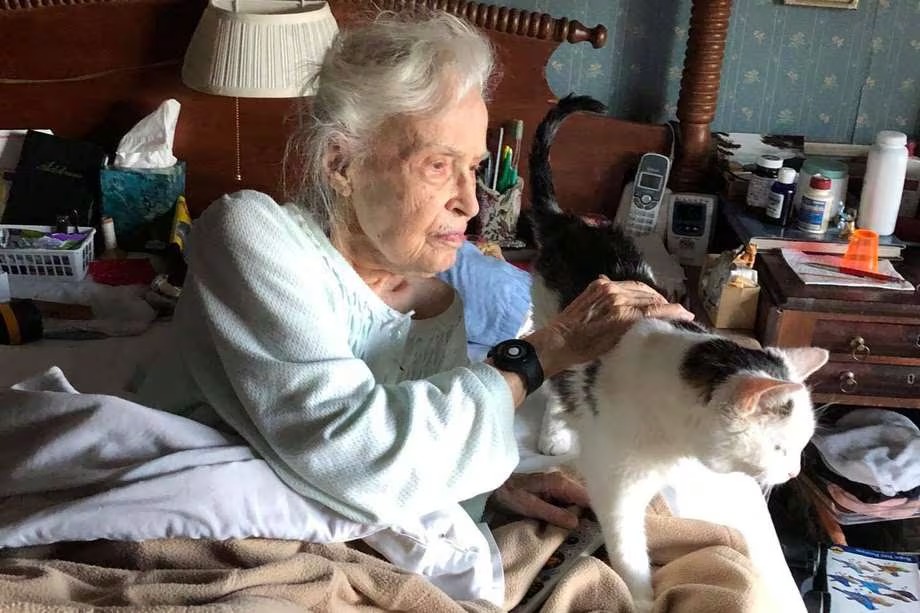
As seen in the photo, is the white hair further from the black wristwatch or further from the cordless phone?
the cordless phone

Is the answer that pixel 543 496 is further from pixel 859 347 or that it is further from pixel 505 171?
pixel 505 171

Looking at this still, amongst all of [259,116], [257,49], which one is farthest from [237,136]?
[257,49]

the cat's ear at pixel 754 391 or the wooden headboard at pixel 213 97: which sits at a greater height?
the wooden headboard at pixel 213 97

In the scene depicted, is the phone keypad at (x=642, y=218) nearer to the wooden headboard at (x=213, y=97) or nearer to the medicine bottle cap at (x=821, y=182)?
the wooden headboard at (x=213, y=97)

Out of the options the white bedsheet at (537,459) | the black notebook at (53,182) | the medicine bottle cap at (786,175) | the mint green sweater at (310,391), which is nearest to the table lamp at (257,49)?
the black notebook at (53,182)

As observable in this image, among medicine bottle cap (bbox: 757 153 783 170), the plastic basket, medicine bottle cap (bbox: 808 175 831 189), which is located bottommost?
the plastic basket

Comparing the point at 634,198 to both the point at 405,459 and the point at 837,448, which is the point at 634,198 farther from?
the point at 405,459

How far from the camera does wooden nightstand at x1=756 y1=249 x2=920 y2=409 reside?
1683 millimetres

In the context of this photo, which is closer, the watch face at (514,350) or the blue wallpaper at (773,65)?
the watch face at (514,350)

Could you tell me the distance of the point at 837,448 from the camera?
1837mm

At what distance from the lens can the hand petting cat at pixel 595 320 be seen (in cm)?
116

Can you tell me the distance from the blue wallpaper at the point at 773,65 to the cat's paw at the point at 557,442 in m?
1.06

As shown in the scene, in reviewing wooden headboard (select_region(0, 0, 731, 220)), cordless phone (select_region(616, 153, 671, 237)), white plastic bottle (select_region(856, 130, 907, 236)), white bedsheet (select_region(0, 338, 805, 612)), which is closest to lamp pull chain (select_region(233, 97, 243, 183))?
wooden headboard (select_region(0, 0, 731, 220))

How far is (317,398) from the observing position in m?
0.94
